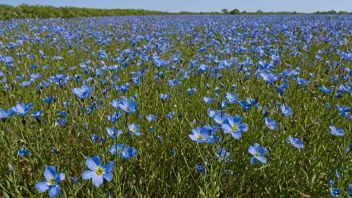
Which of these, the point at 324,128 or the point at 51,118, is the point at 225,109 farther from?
the point at 51,118

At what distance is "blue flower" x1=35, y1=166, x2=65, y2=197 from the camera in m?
1.17

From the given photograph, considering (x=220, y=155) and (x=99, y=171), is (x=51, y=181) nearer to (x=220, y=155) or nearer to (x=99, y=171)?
(x=99, y=171)

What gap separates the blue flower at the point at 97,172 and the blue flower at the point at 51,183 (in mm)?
108

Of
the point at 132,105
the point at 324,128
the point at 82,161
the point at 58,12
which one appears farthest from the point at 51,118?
the point at 58,12

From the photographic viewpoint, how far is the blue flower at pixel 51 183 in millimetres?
1173

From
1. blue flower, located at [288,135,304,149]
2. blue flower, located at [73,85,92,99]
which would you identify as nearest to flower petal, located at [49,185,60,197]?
blue flower, located at [73,85,92,99]

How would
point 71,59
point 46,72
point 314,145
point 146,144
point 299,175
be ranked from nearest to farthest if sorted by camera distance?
point 299,175 → point 314,145 → point 146,144 → point 46,72 → point 71,59

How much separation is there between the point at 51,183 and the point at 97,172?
0.69 ft

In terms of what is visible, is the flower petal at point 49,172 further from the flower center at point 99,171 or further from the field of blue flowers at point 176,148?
the flower center at point 99,171

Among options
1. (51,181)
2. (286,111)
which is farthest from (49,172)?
(286,111)

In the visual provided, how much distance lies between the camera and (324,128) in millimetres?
2277

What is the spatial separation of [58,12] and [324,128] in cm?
2027

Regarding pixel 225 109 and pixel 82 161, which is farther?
pixel 225 109

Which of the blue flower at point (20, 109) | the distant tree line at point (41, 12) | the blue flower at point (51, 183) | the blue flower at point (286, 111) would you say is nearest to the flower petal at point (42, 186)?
the blue flower at point (51, 183)
